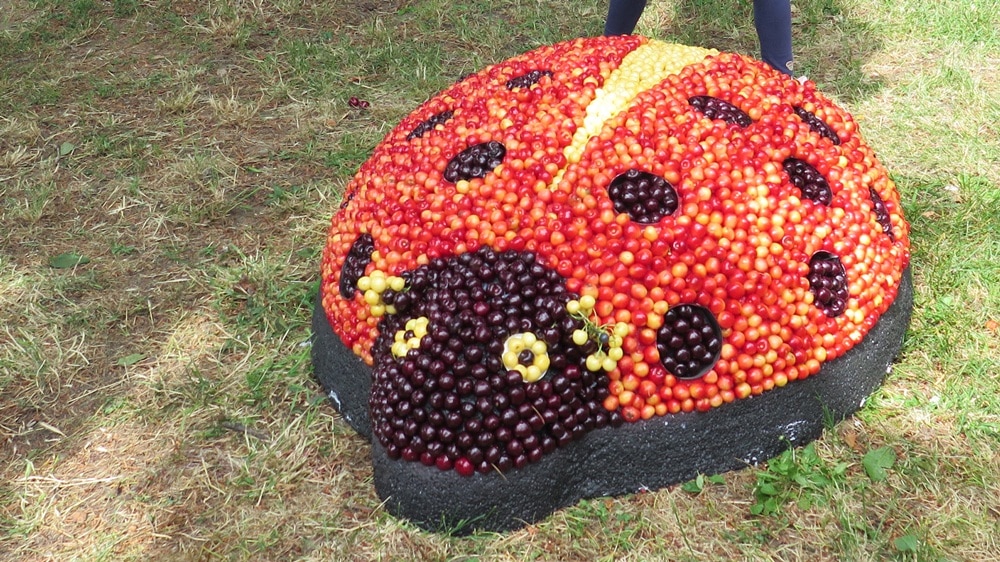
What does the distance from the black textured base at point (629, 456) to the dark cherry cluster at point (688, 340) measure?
0.17 meters

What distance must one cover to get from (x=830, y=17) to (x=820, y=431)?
4206 millimetres

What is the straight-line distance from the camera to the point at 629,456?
2871 millimetres

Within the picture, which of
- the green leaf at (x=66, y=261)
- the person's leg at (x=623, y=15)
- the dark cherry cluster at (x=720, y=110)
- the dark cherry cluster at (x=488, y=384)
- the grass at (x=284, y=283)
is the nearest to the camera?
the dark cherry cluster at (x=488, y=384)

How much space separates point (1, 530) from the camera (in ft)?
10.2

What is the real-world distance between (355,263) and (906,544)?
6.57 ft

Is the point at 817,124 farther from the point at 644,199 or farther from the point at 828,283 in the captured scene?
the point at 644,199

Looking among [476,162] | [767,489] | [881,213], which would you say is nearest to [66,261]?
[476,162]

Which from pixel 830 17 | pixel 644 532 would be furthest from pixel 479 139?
pixel 830 17

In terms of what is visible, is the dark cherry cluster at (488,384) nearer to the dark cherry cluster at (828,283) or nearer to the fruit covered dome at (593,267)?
the fruit covered dome at (593,267)

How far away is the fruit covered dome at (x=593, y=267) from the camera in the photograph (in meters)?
2.70

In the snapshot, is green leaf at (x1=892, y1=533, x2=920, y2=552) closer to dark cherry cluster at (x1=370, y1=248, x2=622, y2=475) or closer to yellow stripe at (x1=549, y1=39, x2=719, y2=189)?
dark cherry cluster at (x1=370, y1=248, x2=622, y2=475)

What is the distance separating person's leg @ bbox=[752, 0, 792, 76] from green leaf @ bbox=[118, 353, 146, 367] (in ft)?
11.2

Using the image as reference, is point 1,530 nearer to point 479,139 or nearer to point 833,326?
point 479,139

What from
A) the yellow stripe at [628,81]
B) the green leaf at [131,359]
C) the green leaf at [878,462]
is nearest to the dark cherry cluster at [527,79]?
the yellow stripe at [628,81]
